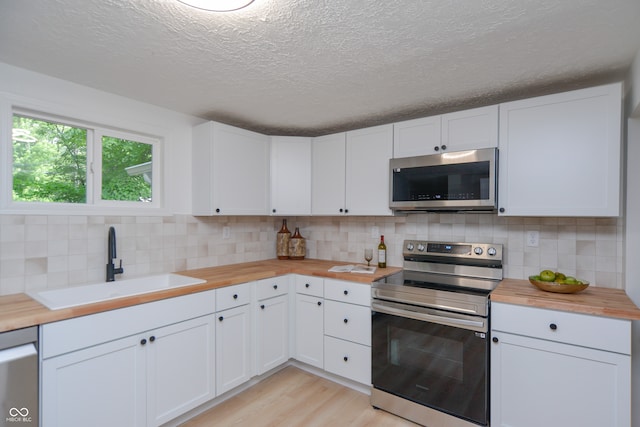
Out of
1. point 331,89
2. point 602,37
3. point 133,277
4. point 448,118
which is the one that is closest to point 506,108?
point 448,118

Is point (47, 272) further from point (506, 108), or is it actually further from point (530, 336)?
point (506, 108)

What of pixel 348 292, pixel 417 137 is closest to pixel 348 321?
pixel 348 292

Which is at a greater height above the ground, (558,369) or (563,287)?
(563,287)

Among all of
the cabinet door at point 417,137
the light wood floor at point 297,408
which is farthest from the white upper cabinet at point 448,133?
the light wood floor at point 297,408

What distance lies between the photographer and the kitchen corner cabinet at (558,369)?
158 cm

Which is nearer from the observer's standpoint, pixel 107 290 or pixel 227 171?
pixel 107 290

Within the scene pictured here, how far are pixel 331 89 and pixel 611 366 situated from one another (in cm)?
217

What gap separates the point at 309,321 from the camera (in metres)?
2.65

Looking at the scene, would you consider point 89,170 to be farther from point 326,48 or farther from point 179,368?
point 326,48

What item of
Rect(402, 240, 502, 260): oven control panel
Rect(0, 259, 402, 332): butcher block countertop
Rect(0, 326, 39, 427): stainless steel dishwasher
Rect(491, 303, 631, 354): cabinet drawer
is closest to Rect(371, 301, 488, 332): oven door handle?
Rect(491, 303, 631, 354): cabinet drawer

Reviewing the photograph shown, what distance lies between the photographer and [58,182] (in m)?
2.04

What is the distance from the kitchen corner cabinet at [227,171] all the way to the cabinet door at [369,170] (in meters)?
0.82

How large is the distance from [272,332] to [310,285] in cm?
48

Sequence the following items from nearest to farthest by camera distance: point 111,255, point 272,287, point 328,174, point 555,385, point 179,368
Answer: point 555,385, point 179,368, point 111,255, point 272,287, point 328,174
